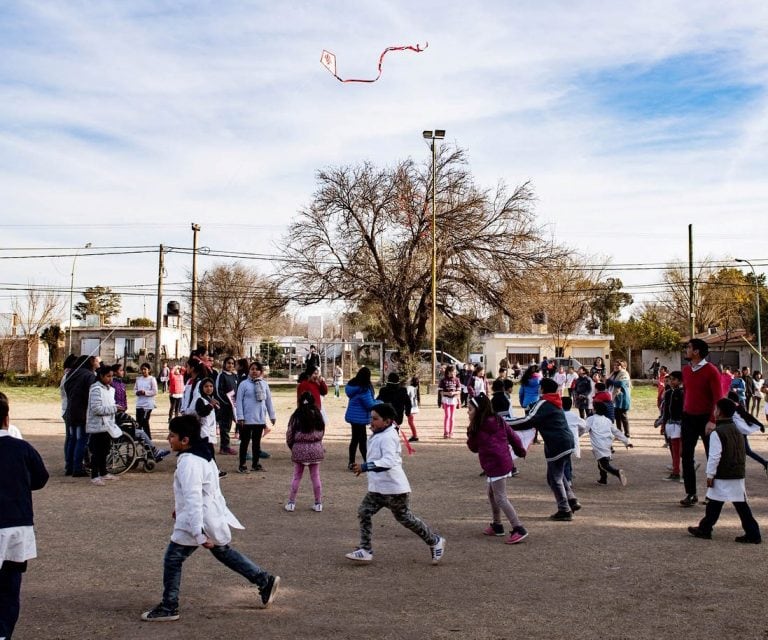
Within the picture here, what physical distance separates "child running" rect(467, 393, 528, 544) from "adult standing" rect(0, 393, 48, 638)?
442 cm

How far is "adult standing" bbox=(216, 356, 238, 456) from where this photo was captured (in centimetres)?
1420

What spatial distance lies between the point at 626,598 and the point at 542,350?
191 feet

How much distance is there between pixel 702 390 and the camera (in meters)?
9.34

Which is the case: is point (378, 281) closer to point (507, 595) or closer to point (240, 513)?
point (240, 513)

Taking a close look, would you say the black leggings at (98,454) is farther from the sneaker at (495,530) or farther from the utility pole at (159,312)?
the utility pole at (159,312)

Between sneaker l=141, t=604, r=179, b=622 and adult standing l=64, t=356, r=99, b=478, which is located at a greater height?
adult standing l=64, t=356, r=99, b=478

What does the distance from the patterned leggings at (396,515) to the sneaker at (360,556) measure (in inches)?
1.8

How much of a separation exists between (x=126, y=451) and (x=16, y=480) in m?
8.18

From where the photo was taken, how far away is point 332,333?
98000 mm

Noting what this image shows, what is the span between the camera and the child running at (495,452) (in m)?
7.83

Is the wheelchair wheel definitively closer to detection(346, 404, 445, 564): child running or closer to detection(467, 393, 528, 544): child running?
detection(346, 404, 445, 564): child running

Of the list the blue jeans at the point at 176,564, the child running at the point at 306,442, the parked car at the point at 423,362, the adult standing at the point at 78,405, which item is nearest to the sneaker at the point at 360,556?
the blue jeans at the point at 176,564

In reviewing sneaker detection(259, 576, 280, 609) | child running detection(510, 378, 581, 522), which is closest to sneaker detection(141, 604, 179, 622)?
sneaker detection(259, 576, 280, 609)

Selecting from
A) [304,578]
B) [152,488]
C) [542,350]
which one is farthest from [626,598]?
[542,350]
